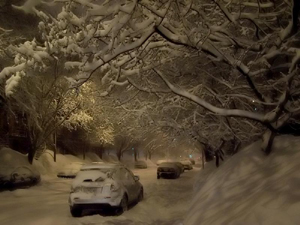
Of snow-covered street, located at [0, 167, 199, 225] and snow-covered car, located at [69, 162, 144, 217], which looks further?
snow-covered car, located at [69, 162, 144, 217]

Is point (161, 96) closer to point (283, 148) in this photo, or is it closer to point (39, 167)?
point (283, 148)

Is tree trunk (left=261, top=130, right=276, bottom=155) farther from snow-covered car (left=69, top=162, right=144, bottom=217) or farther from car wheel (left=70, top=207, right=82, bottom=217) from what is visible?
car wheel (left=70, top=207, right=82, bottom=217)

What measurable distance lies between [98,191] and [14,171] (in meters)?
8.35

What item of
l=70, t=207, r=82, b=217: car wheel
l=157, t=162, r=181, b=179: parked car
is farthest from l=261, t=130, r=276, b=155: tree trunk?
l=157, t=162, r=181, b=179: parked car

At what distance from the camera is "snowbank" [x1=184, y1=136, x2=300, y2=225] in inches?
157

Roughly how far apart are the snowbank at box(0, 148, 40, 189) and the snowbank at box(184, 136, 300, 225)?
12.0m

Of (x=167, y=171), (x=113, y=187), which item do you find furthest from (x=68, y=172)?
(x=113, y=187)

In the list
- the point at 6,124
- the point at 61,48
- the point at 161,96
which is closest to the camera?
the point at 61,48

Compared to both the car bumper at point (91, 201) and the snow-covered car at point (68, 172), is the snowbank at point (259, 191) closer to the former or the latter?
the car bumper at point (91, 201)

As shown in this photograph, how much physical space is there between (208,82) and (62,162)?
84.2 ft

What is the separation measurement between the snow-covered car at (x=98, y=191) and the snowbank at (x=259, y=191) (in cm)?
399

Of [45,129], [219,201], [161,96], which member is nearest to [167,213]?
[161,96]

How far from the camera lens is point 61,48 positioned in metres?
4.76

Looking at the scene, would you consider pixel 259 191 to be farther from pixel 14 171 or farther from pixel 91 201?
pixel 14 171
